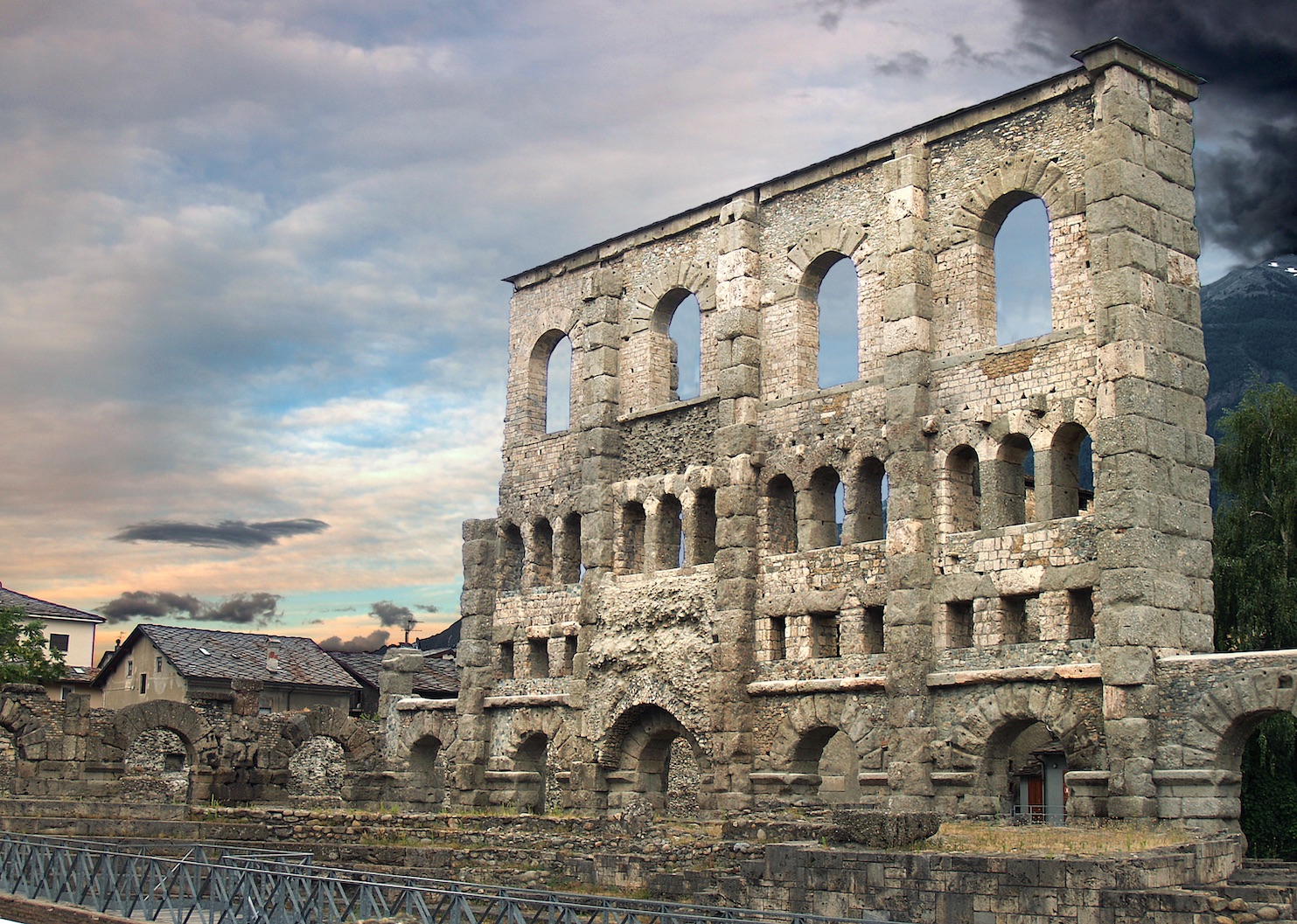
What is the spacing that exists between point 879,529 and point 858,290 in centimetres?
466

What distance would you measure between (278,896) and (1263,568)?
22336 millimetres

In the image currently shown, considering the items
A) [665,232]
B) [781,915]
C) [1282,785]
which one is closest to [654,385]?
[665,232]

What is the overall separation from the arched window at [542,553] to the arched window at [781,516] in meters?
6.61

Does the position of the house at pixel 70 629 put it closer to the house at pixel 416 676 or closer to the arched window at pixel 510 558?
the house at pixel 416 676

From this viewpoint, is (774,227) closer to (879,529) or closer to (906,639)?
(879,529)

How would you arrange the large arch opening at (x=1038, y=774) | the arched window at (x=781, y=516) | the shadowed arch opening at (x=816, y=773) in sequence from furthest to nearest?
the large arch opening at (x=1038, y=774), the arched window at (x=781, y=516), the shadowed arch opening at (x=816, y=773)

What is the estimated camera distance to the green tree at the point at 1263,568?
2722 cm

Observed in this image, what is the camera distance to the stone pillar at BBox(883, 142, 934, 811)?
2386 cm

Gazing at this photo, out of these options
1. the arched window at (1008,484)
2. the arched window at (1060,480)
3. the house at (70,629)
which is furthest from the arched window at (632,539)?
the house at (70,629)

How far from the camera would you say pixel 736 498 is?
1092 inches

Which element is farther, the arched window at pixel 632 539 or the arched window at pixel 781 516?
the arched window at pixel 632 539

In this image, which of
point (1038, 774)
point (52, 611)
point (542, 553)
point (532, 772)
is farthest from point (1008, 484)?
point (52, 611)

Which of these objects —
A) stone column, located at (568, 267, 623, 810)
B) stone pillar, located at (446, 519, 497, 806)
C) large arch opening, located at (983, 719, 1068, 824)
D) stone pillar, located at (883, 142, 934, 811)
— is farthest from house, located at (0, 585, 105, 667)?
stone pillar, located at (883, 142, 934, 811)

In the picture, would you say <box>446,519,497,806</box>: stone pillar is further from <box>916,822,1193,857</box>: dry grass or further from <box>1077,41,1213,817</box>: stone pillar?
<box>1077,41,1213,817</box>: stone pillar
